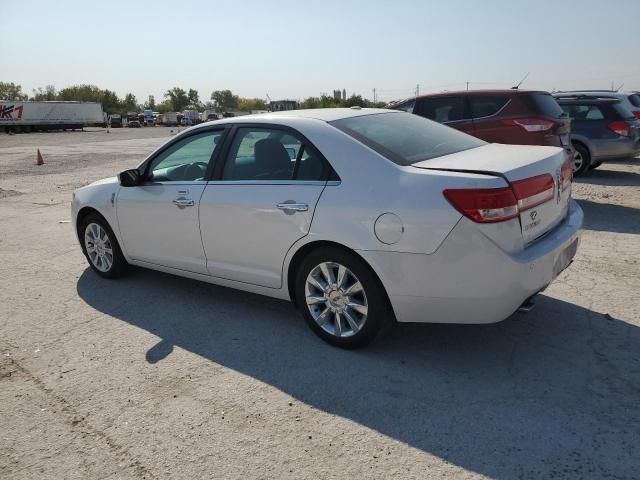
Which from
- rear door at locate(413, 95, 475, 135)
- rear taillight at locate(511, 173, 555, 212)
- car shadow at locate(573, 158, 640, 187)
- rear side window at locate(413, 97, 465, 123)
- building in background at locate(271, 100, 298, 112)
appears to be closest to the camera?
rear taillight at locate(511, 173, 555, 212)

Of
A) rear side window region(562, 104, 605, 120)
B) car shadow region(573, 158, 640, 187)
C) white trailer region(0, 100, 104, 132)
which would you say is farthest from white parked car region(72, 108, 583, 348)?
white trailer region(0, 100, 104, 132)

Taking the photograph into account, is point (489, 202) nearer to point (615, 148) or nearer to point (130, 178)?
point (130, 178)

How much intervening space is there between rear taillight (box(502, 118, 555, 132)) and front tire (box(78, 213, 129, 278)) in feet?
19.8

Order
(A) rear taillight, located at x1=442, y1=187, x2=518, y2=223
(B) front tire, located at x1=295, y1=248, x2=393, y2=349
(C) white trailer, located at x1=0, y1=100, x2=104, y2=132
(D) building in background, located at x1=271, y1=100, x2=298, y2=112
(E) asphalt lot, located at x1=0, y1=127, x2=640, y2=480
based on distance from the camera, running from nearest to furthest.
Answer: (E) asphalt lot, located at x1=0, y1=127, x2=640, y2=480 < (A) rear taillight, located at x1=442, y1=187, x2=518, y2=223 < (B) front tire, located at x1=295, y1=248, x2=393, y2=349 < (D) building in background, located at x1=271, y1=100, x2=298, y2=112 < (C) white trailer, located at x1=0, y1=100, x2=104, y2=132

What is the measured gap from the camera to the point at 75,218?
5.54 m

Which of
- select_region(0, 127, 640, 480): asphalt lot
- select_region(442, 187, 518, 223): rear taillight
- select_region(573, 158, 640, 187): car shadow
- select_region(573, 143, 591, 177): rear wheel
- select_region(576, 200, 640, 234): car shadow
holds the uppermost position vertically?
select_region(442, 187, 518, 223): rear taillight

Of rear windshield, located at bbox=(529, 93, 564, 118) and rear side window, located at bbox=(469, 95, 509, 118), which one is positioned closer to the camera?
rear windshield, located at bbox=(529, 93, 564, 118)

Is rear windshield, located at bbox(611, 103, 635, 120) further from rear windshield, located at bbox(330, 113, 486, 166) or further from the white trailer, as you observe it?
the white trailer

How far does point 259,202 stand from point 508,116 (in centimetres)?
573

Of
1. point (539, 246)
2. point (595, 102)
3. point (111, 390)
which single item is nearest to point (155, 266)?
point (111, 390)

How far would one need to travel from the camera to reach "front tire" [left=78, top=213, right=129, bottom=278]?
17.2 ft

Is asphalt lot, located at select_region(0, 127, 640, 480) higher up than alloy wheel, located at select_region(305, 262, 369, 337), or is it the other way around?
alloy wheel, located at select_region(305, 262, 369, 337)

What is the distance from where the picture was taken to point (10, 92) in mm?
116188

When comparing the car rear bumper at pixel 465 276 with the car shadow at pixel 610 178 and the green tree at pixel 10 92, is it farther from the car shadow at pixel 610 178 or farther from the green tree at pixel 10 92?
the green tree at pixel 10 92
